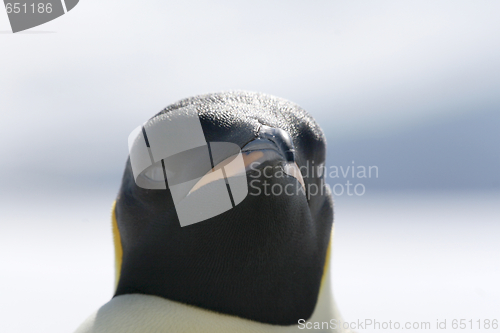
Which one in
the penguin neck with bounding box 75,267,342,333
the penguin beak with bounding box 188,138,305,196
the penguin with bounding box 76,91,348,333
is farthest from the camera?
the penguin neck with bounding box 75,267,342,333

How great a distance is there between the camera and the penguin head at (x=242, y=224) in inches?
58.1

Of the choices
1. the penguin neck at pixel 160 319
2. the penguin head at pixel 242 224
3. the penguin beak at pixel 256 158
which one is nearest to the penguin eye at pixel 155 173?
the penguin head at pixel 242 224

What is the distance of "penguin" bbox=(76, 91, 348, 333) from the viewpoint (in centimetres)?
150

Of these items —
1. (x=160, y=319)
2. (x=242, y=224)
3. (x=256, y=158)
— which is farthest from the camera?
(x=160, y=319)

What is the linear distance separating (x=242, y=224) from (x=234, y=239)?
0.27 ft

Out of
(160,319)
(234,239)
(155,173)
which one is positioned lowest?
(160,319)

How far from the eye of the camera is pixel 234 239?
63.2 inches

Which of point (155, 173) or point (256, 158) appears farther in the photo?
point (155, 173)

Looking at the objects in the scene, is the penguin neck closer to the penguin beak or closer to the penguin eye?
the penguin eye

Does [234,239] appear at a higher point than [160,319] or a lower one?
higher

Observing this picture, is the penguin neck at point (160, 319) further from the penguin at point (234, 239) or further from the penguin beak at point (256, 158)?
the penguin beak at point (256, 158)

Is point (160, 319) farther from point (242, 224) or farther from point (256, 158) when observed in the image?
point (256, 158)

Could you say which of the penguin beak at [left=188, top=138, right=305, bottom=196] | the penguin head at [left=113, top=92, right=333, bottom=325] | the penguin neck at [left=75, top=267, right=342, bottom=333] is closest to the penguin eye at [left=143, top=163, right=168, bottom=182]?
the penguin head at [left=113, top=92, right=333, bottom=325]

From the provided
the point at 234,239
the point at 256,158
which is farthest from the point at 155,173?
the point at 256,158
